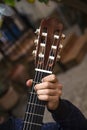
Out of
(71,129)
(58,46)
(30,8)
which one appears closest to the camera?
(58,46)

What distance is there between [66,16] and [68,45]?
1002 mm

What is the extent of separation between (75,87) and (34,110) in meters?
2.70

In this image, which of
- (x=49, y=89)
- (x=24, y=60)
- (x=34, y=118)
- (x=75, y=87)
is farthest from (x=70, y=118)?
(x=24, y=60)

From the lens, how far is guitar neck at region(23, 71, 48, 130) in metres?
1.69

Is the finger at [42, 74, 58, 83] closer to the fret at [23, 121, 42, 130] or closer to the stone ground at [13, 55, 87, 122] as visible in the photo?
the fret at [23, 121, 42, 130]

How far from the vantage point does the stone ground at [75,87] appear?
4.06 meters

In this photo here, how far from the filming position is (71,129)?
1.83m

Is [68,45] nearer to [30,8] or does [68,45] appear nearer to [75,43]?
[75,43]

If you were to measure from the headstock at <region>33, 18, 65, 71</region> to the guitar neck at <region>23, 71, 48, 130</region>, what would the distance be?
1.7 inches

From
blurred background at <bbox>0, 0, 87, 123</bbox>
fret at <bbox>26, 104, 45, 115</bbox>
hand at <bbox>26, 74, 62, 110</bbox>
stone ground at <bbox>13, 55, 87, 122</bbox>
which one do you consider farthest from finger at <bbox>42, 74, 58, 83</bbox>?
blurred background at <bbox>0, 0, 87, 123</bbox>

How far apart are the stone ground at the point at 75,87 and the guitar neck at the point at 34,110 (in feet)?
6.30

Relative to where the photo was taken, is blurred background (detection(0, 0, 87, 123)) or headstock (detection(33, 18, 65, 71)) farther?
blurred background (detection(0, 0, 87, 123))

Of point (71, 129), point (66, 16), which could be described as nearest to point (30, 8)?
point (66, 16)

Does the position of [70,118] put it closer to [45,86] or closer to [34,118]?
[34,118]
